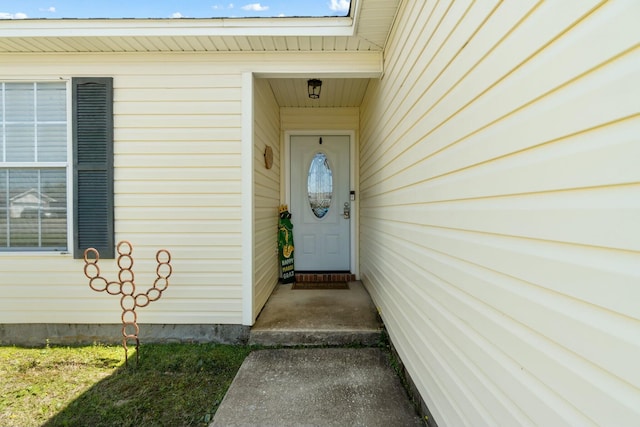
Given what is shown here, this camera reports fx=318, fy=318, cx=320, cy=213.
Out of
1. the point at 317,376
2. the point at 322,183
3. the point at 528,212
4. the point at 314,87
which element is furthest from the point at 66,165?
the point at 528,212

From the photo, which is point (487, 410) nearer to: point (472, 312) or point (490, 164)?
point (472, 312)

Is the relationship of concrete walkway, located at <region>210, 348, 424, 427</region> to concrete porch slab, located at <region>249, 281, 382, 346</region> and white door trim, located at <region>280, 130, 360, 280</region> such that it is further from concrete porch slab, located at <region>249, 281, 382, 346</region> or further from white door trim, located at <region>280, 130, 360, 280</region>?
white door trim, located at <region>280, 130, 360, 280</region>

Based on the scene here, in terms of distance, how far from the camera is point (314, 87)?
11.6ft

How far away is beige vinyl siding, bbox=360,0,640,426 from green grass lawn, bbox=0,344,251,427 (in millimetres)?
1394

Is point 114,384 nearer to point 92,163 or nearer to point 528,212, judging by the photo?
point 92,163

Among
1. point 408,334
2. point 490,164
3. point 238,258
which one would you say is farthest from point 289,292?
point 490,164

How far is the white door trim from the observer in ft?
14.5

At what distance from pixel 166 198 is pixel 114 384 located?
1.41 metres

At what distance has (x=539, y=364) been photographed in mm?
867

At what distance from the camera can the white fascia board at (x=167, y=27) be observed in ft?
8.05

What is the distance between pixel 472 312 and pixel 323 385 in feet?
4.18

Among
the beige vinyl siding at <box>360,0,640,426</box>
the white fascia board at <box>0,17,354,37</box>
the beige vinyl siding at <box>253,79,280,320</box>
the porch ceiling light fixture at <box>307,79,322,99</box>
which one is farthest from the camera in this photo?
the porch ceiling light fixture at <box>307,79,322,99</box>

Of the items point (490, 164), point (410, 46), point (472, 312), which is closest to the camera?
point (490, 164)

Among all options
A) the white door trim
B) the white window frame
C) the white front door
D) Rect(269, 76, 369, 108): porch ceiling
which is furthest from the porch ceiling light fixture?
the white window frame
